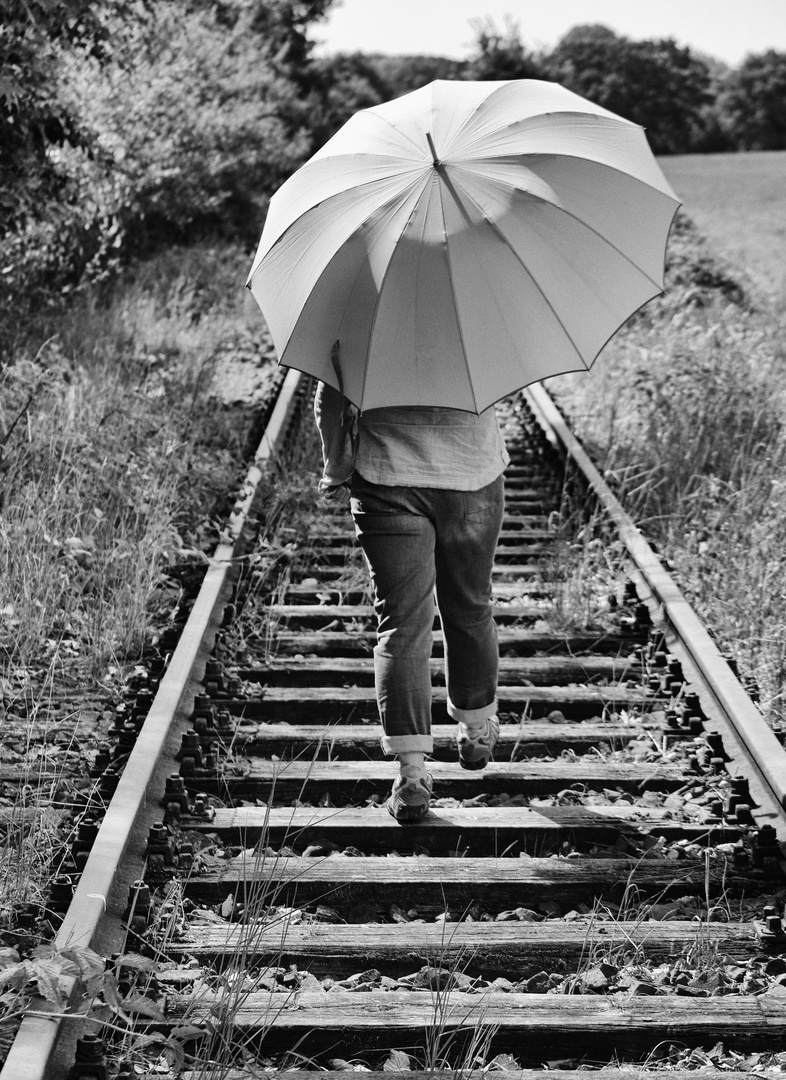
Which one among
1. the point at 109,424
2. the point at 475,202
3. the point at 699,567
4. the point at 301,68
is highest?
the point at 301,68

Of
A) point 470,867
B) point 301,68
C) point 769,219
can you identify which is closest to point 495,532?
point 470,867

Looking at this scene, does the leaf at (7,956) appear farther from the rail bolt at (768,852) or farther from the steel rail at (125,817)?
the rail bolt at (768,852)

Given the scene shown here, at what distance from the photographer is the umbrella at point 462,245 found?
3.09 meters

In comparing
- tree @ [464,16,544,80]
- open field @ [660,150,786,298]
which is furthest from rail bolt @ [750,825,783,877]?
tree @ [464,16,544,80]

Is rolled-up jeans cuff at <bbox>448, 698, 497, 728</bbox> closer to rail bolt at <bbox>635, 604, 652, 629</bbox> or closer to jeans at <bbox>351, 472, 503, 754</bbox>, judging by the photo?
jeans at <bbox>351, 472, 503, 754</bbox>

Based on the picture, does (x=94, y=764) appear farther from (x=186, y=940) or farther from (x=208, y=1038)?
(x=208, y=1038)

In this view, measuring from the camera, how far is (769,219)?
27.8m

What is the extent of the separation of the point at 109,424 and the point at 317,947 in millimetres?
4603

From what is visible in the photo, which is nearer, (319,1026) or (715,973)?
Result: (319,1026)

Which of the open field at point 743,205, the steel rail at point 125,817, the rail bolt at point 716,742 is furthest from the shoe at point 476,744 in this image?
the open field at point 743,205

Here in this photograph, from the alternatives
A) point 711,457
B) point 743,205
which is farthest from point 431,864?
point 743,205

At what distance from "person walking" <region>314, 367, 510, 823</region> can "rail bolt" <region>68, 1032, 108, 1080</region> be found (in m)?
1.42

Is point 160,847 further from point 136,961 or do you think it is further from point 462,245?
point 462,245

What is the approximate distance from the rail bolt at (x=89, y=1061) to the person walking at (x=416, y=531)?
1.42 m
